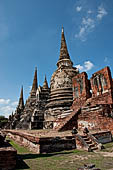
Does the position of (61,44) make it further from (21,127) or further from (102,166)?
(102,166)

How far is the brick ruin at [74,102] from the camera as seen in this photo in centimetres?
1105

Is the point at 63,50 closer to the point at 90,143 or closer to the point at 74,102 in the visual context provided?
the point at 74,102

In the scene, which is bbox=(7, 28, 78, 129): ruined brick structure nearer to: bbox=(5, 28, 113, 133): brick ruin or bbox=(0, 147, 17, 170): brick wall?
bbox=(5, 28, 113, 133): brick ruin

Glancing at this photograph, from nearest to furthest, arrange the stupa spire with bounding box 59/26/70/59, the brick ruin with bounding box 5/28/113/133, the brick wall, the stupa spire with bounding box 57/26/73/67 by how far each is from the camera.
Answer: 1. the brick wall
2. the brick ruin with bounding box 5/28/113/133
3. the stupa spire with bounding box 57/26/73/67
4. the stupa spire with bounding box 59/26/70/59

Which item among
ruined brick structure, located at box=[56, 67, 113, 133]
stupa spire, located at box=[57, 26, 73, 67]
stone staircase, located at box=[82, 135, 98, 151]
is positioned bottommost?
stone staircase, located at box=[82, 135, 98, 151]

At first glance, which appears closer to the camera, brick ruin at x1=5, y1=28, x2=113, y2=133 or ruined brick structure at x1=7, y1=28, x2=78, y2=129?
brick ruin at x1=5, y1=28, x2=113, y2=133

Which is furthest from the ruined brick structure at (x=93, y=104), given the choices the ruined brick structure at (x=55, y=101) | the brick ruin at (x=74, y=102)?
the ruined brick structure at (x=55, y=101)

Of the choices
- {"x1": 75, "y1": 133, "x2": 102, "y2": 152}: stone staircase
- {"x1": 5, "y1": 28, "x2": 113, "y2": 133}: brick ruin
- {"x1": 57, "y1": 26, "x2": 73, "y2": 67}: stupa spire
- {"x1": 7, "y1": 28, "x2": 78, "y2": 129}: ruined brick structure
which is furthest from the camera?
{"x1": 57, "y1": 26, "x2": 73, "y2": 67}: stupa spire

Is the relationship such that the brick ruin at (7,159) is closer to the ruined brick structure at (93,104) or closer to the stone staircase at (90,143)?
the stone staircase at (90,143)

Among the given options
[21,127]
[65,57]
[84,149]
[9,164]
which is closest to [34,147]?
[84,149]

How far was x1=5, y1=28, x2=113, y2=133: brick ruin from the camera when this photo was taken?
11055 millimetres

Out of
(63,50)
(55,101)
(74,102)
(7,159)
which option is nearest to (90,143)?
(7,159)

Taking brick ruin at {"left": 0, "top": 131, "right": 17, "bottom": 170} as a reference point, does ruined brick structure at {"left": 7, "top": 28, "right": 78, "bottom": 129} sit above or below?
above

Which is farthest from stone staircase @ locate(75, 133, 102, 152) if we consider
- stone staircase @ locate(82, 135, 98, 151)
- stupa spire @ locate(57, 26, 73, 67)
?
stupa spire @ locate(57, 26, 73, 67)
